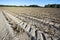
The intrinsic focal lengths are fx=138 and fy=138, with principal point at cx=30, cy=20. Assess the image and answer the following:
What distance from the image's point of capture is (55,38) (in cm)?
450

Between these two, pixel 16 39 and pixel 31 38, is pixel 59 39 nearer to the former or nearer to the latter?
pixel 31 38

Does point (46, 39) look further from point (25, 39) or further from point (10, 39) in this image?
point (10, 39)

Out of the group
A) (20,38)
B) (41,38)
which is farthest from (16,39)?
(41,38)

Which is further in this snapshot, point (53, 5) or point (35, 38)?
point (53, 5)

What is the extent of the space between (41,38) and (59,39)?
1.88ft

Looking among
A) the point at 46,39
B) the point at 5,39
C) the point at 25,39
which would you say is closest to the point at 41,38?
the point at 46,39

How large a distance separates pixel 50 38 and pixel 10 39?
134 cm

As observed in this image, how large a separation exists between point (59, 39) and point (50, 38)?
0.96 feet

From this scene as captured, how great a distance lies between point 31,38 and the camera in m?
4.58

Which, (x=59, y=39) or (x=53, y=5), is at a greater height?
(x=59, y=39)

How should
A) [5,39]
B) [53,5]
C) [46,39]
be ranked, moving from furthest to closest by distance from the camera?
1. [53,5]
2. [5,39]
3. [46,39]

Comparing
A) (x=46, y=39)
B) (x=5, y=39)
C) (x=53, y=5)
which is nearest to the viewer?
(x=46, y=39)

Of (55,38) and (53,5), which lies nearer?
(55,38)

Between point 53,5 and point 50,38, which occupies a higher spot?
point 50,38
